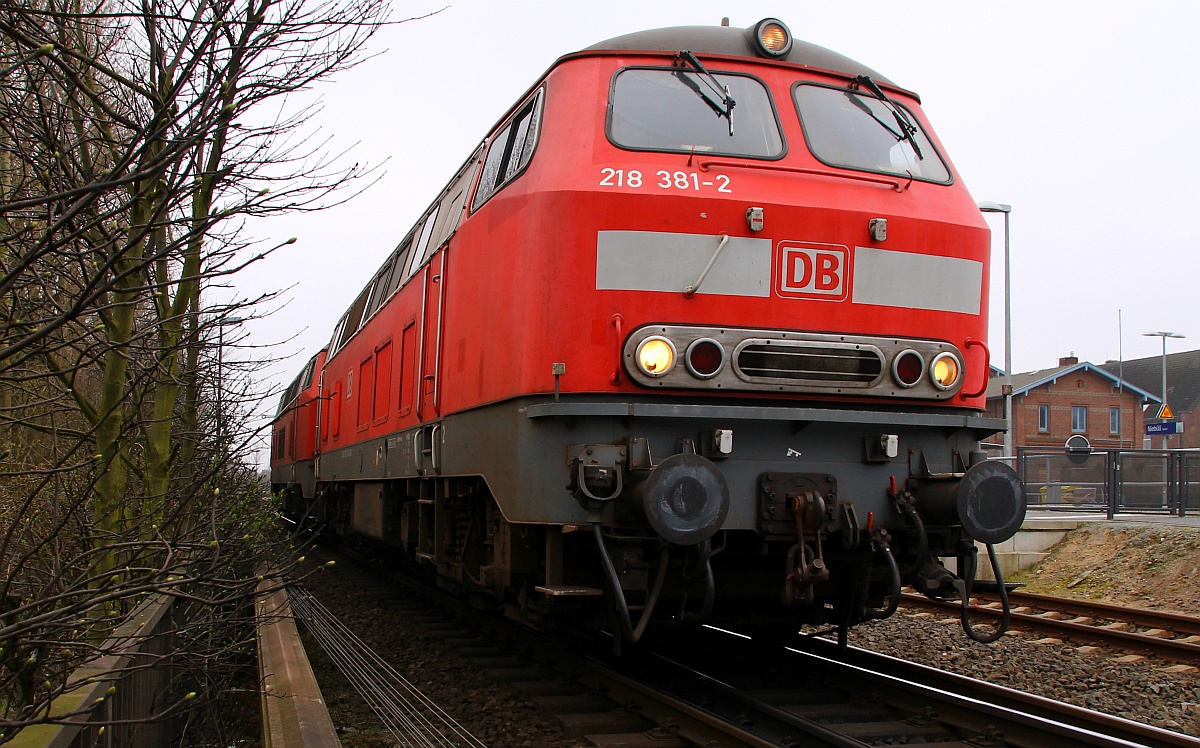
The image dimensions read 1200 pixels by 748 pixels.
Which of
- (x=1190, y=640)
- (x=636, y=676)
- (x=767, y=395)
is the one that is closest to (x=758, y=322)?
(x=767, y=395)

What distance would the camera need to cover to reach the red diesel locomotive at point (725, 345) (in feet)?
17.0

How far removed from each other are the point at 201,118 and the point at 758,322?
3069 mm

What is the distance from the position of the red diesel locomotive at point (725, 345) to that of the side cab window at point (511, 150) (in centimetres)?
3

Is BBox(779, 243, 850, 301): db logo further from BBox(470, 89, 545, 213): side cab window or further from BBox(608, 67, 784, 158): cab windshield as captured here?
BBox(470, 89, 545, 213): side cab window

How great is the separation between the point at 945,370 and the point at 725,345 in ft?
4.39

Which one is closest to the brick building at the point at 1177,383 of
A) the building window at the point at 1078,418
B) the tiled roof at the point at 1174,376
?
the tiled roof at the point at 1174,376

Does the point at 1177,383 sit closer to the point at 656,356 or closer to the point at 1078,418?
the point at 1078,418

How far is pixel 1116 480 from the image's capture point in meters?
17.1

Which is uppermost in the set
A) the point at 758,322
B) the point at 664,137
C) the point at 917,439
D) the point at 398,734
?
the point at 664,137

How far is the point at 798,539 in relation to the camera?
5188 mm

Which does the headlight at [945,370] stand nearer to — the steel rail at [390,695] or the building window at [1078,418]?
the steel rail at [390,695]

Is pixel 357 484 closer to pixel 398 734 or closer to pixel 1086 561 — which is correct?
pixel 398 734

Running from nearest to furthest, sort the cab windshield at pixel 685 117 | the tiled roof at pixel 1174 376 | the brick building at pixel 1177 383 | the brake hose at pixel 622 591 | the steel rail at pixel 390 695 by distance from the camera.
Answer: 1. the brake hose at pixel 622 591
2. the steel rail at pixel 390 695
3. the cab windshield at pixel 685 117
4. the brick building at pixel 1177 383
5. the tiled roof at pixel 1174 376

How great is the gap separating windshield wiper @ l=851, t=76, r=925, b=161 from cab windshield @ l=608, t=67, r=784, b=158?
72cm
